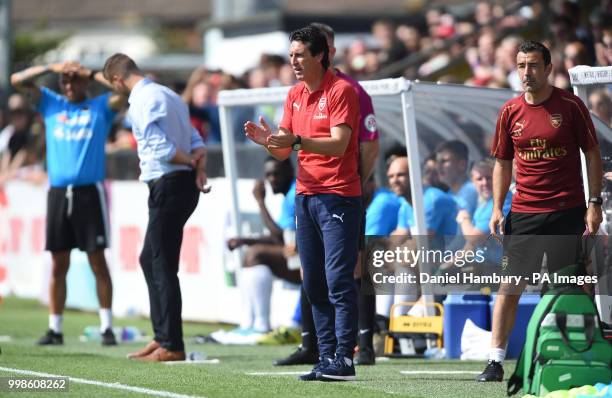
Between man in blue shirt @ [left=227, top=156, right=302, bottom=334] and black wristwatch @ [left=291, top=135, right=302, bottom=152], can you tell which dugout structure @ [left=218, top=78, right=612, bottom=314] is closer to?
man in blue shirt @ [left=227, top=156, right=302, bottom=334]

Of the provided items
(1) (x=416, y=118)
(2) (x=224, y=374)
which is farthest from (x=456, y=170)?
(2) (x=224, y=374)

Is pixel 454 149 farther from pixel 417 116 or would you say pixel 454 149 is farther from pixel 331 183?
pixel 331 183

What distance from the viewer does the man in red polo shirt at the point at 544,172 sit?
8.94 metres

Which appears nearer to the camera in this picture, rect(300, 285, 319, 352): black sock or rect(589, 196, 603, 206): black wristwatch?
rect(589, 196, 603, 206): black wristwatch

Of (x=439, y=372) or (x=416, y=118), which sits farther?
(x=416, y=118)

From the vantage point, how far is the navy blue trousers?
9180mm

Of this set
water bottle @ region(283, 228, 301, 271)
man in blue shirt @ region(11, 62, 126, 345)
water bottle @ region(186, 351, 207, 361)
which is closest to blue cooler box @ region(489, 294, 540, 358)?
water bottle @ region(186, 351, 207, 361)

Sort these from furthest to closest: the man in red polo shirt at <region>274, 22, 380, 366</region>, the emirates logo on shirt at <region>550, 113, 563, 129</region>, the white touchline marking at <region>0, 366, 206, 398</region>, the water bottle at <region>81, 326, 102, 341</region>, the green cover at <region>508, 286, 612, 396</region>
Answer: the water bottle at <region>81, 326, 102, 341</region> → the man in red polo shirt at <region>274, 22, 380, 366</region> → the emirates logo on shirt at <region>550, 113, 563, 129</region> → the white touchline marking at <region>0, 366, 206, 398</region> → the green cover at <region>508, 286, 612, 396</region>

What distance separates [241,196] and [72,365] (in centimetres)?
432

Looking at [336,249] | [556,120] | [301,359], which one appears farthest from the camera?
[301,359]

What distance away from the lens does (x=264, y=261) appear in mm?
13555

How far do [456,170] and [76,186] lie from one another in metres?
3.30

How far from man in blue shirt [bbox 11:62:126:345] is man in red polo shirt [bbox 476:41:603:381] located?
4468 millimetres

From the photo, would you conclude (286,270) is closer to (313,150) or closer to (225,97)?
(225,97)
